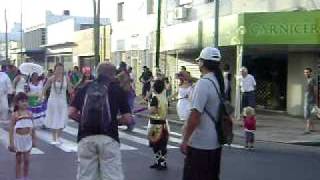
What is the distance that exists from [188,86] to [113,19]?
26531 mm

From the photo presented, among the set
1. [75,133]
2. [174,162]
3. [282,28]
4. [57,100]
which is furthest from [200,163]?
[282,28]

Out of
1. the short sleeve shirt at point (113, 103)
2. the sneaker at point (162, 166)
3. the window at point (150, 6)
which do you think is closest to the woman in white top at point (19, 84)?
the sneaker at point (162, 166)

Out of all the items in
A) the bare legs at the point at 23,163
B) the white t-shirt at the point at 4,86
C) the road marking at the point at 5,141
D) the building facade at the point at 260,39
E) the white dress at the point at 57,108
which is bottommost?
the road marking at the point at 5,141

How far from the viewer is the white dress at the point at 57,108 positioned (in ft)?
47.5

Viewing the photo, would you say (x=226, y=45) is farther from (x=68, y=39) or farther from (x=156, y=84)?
(x=68, y=39)

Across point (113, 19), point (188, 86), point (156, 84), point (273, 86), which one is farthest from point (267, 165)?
point (113, 19)

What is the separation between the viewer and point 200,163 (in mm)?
6496

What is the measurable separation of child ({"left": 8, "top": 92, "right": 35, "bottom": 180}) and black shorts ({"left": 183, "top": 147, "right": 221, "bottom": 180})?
3558 mm

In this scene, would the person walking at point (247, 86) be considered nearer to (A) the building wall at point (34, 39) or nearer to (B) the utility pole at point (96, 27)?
(B) the utility pole at point (96, 27)

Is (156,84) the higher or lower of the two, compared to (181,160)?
higher

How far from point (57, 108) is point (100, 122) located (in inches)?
307

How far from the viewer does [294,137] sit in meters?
16.8

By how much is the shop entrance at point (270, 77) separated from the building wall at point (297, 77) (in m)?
0.58

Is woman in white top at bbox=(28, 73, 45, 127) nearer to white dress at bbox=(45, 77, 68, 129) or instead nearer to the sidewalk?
white dress at bbox=(45, 77, 68, 129)
